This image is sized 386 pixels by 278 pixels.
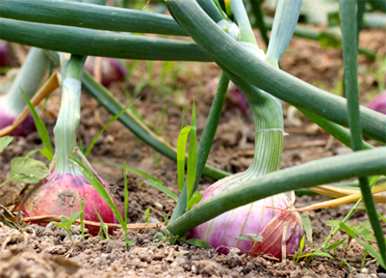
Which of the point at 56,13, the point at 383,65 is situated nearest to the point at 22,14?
the point at 56,13

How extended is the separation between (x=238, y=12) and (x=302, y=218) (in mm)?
287

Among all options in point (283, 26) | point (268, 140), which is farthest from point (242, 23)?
point (268, 140)

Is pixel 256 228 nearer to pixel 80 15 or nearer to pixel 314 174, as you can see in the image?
pixel 314 174

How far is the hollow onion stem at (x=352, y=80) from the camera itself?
922mm

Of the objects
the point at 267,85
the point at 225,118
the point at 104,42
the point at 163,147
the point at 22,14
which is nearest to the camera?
the point at 267,85

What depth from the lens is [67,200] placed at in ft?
3.79

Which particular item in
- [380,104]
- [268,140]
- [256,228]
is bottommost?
[256,228]

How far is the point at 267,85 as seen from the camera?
1.01 m

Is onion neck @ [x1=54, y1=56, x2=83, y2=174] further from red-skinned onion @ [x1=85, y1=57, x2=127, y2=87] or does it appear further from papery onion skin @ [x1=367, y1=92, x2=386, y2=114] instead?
red-skinned onion @ [x1=85, y1=57, x2=127, y2=87]

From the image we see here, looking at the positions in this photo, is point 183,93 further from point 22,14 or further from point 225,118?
point 22,14

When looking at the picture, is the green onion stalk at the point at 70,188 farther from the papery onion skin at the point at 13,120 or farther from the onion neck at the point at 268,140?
the papery onion skin at the point at 13,120

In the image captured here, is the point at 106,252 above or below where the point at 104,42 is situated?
below

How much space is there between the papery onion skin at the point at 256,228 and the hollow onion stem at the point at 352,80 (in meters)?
0.16

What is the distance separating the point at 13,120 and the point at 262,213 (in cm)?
76
